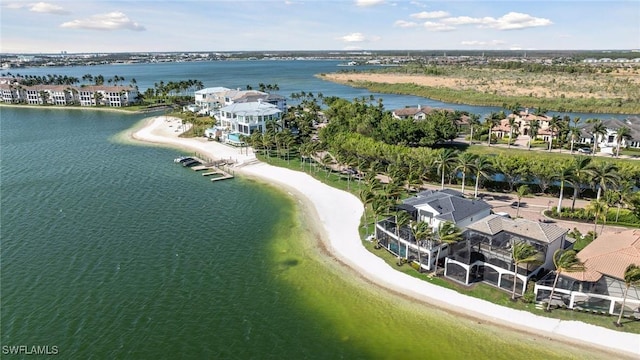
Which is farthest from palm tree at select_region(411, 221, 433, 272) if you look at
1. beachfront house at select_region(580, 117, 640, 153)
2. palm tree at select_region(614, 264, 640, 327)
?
beachfront house at select_region(580, 117, 640, 153)

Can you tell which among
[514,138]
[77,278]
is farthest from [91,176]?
[514,138]

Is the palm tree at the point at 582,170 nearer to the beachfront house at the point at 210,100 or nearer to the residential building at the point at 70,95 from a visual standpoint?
the beachfront house at the point at 210,100

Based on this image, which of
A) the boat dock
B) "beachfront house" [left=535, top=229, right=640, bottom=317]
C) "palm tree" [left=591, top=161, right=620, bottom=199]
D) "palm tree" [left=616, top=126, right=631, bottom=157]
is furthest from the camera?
the boat dock

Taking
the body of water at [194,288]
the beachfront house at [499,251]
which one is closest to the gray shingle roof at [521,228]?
the beachfront house at [499,251]

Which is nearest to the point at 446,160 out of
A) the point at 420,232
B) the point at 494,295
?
the point at 420,232

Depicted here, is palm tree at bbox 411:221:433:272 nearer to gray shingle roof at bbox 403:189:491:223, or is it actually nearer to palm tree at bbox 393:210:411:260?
palm tree at bbox 393:210:411:260

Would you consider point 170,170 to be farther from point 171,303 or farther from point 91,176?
point 171,303

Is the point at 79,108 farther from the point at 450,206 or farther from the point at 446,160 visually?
the point at 450,206
